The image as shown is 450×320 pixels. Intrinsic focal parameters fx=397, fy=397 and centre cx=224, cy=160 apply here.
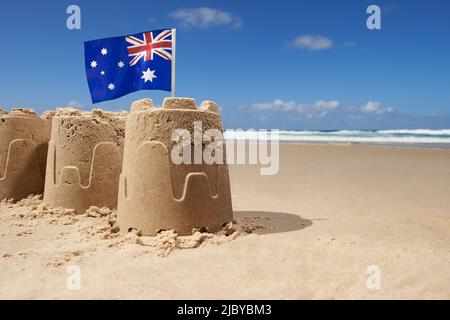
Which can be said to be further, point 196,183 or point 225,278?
point 196,183

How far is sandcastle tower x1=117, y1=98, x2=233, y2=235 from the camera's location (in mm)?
3318

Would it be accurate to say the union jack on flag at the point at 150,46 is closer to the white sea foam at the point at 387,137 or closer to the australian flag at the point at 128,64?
the australian flag at the point at 128,64

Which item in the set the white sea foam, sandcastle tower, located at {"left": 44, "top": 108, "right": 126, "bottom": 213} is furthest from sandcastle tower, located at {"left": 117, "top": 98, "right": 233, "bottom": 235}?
the white sea foam

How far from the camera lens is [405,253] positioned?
3020 millimetres

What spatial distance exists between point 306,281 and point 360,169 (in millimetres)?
7953

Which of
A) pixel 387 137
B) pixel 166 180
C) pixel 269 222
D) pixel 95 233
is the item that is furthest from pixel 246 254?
pixel 387 137

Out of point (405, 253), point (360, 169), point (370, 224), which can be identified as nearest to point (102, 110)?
point (370, 224)

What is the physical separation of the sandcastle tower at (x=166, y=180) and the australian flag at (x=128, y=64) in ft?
2.43

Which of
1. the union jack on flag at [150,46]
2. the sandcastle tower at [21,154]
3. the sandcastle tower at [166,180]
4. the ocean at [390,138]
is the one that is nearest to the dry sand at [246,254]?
the sandcastle tower at [166,180]

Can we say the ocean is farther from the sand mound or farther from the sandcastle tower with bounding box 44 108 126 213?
the sand mound
